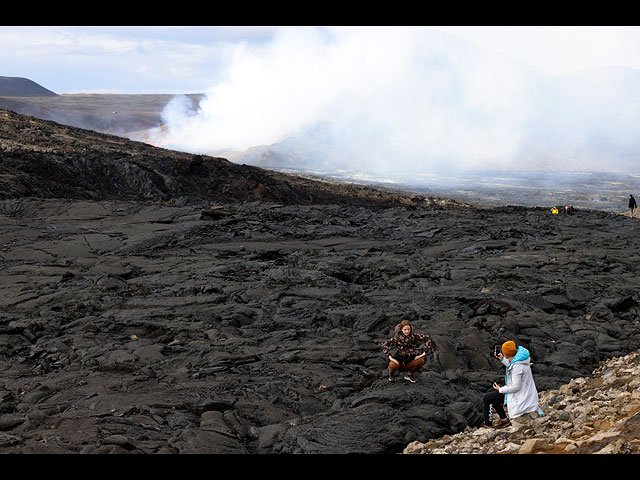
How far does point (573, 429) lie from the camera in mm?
4895

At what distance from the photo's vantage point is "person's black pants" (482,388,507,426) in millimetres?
5777

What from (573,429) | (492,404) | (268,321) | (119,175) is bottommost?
(268,321)

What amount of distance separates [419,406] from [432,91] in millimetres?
113141

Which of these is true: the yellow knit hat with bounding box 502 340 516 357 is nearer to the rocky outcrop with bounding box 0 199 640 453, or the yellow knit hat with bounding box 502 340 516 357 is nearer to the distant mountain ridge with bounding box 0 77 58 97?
the rocky outcrop with bounding box 0 199 640 453

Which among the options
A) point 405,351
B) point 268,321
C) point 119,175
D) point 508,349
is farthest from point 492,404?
point 119,175

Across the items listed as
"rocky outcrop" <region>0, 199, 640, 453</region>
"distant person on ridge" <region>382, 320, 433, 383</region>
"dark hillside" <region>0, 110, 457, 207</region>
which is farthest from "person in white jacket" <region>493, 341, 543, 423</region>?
"dark hillside" <region>0, 110, 457, 207</region>

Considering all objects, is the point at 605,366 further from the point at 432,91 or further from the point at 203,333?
the point at 432,91

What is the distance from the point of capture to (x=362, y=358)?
8.18 meters

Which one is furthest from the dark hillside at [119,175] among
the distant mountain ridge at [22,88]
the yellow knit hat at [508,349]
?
the distant mountain ridge at [22,88]

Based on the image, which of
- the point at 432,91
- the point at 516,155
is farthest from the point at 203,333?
the point at 432,91

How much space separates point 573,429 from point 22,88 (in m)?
138

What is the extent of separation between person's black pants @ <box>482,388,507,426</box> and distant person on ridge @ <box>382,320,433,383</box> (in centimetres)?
117

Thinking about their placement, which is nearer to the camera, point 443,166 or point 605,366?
point 605,366

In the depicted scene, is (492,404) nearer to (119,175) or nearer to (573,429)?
(573,429)
